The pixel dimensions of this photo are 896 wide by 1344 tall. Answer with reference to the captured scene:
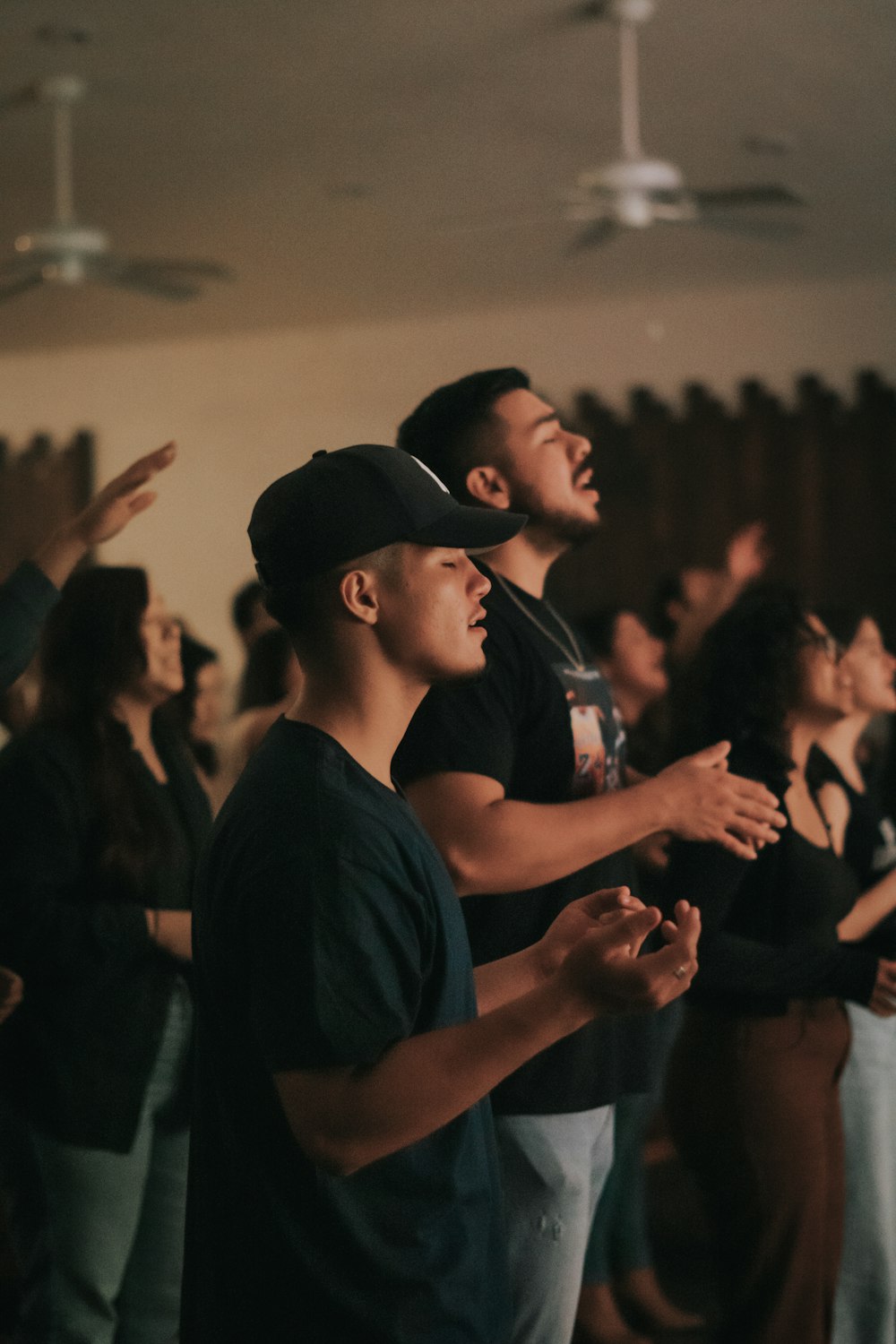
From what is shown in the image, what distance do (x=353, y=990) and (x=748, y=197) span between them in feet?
11.5

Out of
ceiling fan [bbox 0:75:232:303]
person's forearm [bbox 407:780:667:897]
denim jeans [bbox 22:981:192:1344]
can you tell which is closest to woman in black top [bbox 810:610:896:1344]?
person's forearm [bbox 407:780:667:897]

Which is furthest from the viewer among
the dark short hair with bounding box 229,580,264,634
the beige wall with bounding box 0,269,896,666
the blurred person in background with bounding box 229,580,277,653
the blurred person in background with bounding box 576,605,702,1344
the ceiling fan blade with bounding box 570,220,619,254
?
the beige wall with bounding box 0,269,896,666

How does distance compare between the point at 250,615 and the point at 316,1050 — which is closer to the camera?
the point at 316,1050

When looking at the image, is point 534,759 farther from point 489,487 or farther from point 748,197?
point 748,197

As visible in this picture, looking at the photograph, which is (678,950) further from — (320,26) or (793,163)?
(793,163)

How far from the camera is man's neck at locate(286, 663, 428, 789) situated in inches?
47.1

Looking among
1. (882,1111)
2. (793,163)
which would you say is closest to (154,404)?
(793,163)

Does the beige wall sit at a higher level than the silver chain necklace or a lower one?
higher

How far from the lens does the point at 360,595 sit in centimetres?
121

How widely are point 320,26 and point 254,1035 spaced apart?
3.42 metres

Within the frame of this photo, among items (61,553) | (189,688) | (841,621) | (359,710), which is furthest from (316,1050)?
(189,688)

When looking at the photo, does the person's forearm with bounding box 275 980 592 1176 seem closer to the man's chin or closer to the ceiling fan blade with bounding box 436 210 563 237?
the man's chin

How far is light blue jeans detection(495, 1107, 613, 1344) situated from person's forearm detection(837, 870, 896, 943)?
0.76m

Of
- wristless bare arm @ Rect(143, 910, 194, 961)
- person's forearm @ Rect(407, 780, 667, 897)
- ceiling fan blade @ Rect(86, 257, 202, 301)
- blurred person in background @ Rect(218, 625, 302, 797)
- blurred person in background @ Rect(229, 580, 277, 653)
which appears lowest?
wristless bare arm @ Rect(143, 910, 194, 961)
